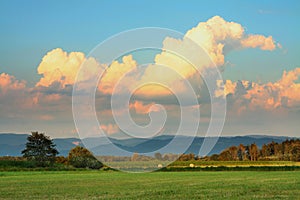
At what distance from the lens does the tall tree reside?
109 metres

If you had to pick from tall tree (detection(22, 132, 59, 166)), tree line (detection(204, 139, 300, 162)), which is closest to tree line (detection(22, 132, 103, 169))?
tall tree (detection(22, 132, 59, 166))

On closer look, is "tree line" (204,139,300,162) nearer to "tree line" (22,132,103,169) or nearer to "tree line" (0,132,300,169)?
"tree line" (0,132,300,169)

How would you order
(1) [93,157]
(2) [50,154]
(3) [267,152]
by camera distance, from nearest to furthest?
(1) [93,157], (2) [50,154], (3) [267,152]

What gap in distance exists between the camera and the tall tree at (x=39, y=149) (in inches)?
4281

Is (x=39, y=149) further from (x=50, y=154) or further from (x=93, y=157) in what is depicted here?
(x=93, y=157)

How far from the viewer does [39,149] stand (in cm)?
10956

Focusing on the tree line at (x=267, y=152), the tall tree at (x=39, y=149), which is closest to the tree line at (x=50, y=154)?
the tall tree at (x=39, y=149)

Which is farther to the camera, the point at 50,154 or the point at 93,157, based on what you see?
the point at 50,154

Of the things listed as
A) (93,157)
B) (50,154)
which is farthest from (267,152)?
(50,154)

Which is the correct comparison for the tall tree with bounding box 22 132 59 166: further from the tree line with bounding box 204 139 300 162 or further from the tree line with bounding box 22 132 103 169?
the tree line with bounding box 204 139 300 162

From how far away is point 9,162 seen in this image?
95375mm

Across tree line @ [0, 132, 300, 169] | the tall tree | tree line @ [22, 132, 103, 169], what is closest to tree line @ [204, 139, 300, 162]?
tree line @ [0, 132, 300, 169]

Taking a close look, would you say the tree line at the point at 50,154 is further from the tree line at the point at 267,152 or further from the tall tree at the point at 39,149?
the tree line at the point at 267,152

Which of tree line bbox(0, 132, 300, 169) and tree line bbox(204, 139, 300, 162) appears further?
tree line bbox(204, 139, 300, 162)
